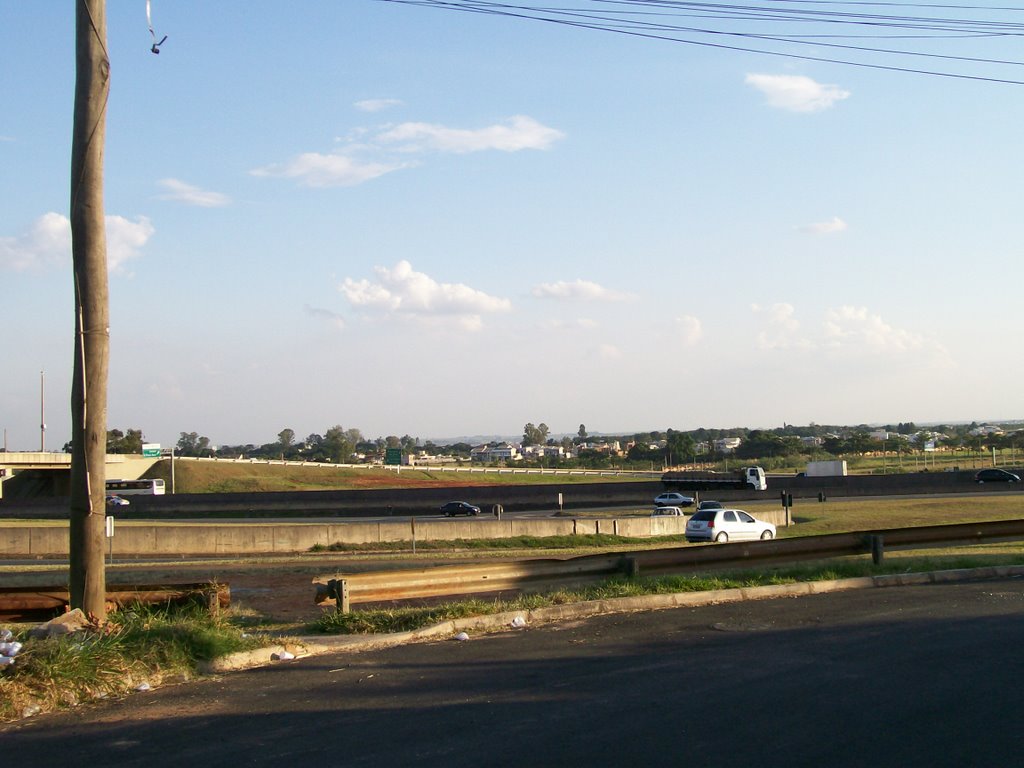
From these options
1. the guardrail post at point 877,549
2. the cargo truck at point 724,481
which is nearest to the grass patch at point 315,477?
the cargo truck at point 724,481

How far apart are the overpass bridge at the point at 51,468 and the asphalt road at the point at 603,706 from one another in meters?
83.3

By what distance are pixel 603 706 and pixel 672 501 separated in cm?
5465

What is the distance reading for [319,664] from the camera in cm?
905

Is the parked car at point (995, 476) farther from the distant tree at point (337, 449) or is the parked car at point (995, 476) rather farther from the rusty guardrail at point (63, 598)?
the distant tree at point (337, 449)

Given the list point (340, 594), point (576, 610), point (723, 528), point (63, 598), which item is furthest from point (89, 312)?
point (723, 528)

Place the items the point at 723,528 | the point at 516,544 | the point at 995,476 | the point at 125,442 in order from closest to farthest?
the point at 723,528, the point at 516,544, the point at 995,476, the point at 125,442

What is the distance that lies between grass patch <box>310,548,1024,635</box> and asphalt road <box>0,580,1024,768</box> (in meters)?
0.69

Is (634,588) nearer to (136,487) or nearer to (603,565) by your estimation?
(603,565)

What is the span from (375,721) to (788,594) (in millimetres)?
7581

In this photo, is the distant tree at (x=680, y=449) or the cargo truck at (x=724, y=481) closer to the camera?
the cargo truck at (x=724, y=481)

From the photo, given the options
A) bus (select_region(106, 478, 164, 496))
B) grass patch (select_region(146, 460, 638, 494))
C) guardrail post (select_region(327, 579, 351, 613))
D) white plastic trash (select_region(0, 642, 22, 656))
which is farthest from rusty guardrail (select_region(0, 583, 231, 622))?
grass patch (select_region(146, 460, 638, 494))

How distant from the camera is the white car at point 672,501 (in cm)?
6000

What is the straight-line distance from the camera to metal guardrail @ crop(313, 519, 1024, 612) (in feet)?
37.9

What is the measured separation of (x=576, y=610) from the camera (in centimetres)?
1150
